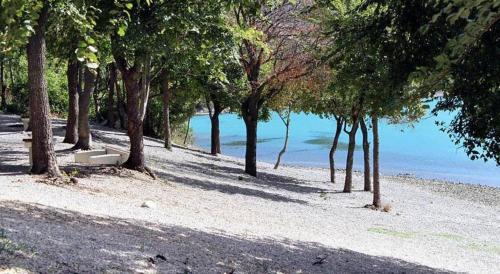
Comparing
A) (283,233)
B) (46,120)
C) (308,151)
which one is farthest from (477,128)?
(308,151)

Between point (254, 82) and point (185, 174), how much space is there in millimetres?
5018

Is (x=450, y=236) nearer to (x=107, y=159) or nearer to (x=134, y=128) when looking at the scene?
(x=134, y=128)

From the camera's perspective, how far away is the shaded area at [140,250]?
15.8 ft

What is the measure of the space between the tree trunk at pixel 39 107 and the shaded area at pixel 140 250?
9.12 feet

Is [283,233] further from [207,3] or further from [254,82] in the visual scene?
[254,82]

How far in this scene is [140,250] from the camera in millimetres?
5816

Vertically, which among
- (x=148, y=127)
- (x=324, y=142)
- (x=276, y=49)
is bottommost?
(x=324, y=142)

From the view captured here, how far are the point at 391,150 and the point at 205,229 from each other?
165 feet

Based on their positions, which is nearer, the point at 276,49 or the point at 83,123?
the point at 83,123

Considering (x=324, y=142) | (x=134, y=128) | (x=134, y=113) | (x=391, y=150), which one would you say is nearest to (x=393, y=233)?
(x=134, y=128)

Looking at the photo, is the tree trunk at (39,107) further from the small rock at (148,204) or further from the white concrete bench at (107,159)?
the white concrete bench at (107,159)

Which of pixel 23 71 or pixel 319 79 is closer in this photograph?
pixel 319 79

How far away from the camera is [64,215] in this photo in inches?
290

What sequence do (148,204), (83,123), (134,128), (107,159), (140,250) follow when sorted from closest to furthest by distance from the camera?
(140,250) → (148,204) → (134,128) → (107,159) → (83,123)
